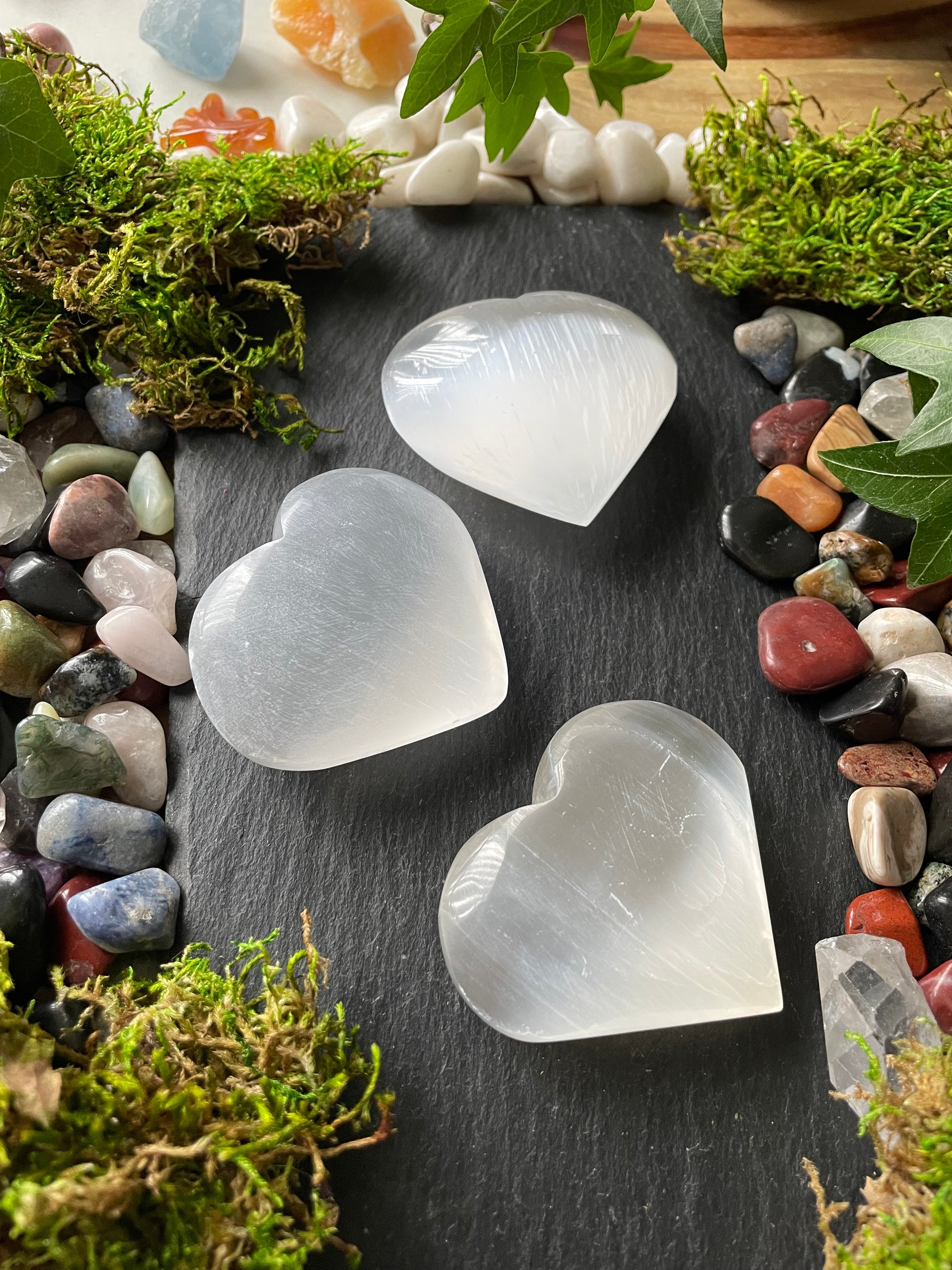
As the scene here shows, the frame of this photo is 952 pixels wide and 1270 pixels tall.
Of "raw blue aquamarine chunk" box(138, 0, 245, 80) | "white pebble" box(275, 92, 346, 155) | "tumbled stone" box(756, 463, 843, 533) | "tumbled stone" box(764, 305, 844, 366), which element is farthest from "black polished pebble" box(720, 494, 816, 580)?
"raw blue aquamarine chunk" box(138, 0, 245, 80)

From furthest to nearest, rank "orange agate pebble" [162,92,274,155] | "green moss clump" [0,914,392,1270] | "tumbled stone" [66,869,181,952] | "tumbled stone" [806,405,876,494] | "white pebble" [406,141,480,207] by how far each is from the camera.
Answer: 1. "orange agate pebble" [162,92,274,155]
2. "white pebble" [406,141,480,207]
3. "tumbled stone" [806,405,876,494]
4. "tumbled stone" [66,869,181,952]
5. "green moss clump" [0,914,392,1270]

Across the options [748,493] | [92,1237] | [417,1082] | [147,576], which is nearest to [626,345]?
[748,493]

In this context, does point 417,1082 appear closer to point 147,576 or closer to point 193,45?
point 147,576

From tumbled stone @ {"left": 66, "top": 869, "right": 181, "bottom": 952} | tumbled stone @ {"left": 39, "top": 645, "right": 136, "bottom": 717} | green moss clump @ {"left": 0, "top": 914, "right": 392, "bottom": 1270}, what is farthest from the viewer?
tumbled stone @ {"left": 39, "top": 645, "right": 136, "bottom": 717}

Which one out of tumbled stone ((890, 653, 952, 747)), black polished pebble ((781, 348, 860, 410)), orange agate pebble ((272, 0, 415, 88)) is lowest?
tumbled stone ((890, 653, 952, 747))

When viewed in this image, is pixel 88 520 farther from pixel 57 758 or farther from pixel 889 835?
pixel 889 835

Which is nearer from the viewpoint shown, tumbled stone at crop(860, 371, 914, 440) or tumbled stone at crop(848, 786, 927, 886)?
tumbled stone at crop(848, 786, 927, 886)

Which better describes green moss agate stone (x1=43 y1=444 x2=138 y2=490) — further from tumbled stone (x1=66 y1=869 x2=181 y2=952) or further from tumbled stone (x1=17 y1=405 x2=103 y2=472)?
tumbled stone (x1=66 y1=869 x2=181 y2=952)

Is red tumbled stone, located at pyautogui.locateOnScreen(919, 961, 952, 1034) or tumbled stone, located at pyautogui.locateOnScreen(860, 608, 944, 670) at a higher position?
tumbled stone, located at pyautogui.locateOnScreen(860, 608, 944, 670)
